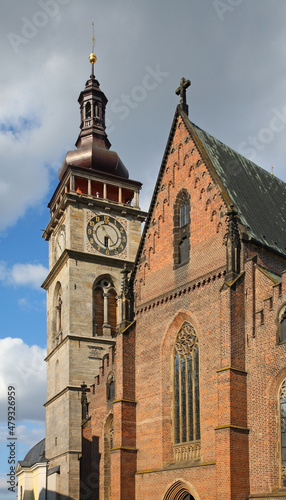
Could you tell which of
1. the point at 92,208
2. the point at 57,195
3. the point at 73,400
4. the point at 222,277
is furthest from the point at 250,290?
the point at 57,195

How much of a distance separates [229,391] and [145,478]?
7050mm

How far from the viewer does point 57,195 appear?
163 ft

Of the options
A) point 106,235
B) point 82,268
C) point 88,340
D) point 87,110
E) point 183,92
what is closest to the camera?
point 183,92

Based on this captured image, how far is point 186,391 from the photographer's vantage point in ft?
89.9

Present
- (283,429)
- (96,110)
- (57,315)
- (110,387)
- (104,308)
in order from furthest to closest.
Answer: (96,110)
(57,315)
(104,308)
(110,387)
(283,429)

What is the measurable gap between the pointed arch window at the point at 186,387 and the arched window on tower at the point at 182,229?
122 inches

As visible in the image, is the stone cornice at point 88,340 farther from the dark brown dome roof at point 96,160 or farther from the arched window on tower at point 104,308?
the dark brown dome roof at point 96,160

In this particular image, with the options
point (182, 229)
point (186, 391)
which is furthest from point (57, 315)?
point (186, 391)

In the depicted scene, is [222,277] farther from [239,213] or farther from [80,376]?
[80,376]

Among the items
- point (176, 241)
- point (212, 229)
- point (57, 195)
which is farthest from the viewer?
point (57, 195)

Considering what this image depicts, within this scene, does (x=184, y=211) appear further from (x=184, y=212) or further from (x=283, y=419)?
(x=283, y=419)

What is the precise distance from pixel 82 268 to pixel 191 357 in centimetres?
1780

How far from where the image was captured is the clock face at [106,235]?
45.4 metres

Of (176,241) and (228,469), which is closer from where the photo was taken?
(228,469)
